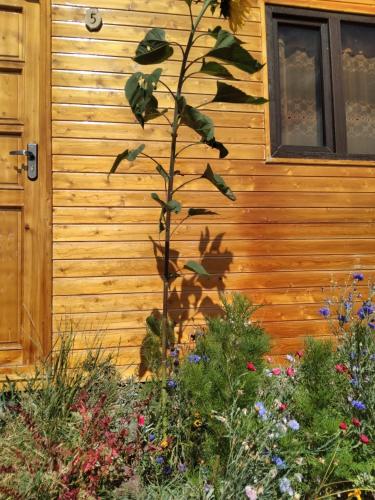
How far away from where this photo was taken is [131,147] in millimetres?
3250

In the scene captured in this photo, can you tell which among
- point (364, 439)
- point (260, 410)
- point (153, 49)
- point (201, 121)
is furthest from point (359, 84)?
point (260, 410)

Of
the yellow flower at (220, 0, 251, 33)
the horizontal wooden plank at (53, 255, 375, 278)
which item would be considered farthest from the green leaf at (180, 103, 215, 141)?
the horizontal wooden plank at (53, 255, 375, 278)

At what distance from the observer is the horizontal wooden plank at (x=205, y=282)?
10.2ft

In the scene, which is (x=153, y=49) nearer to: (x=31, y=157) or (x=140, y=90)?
(x=140, y=90)

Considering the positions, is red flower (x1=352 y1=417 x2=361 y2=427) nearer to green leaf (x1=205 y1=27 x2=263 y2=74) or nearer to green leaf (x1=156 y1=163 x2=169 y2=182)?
green leaf (x1=156 y1=163 x2=169 y2=182)

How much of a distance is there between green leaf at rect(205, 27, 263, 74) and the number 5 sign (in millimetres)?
1557

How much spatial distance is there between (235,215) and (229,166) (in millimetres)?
395

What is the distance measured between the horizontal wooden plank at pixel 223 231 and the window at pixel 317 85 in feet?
2.11

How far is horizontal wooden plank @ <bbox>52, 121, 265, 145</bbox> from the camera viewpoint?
124 inches

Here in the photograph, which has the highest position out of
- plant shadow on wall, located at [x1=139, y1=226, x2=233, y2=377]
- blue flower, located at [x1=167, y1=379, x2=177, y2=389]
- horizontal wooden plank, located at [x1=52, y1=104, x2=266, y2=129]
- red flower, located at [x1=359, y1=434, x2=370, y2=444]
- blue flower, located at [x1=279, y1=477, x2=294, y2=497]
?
horizontal wooden plank, located at [x1=52, y1=104, x2=266, y2=129]

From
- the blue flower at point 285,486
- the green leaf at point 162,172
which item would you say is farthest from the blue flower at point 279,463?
the green leaf at point 162,172

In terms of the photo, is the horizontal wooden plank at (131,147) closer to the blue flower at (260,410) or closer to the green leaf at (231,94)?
the green leaf at (231,94)

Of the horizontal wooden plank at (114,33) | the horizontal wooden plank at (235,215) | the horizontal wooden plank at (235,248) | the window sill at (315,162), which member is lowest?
the horizontal wooden plank at (235,248)

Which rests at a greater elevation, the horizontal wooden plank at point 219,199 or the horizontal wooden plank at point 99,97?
the horizontal wooden plank at point 99,97
